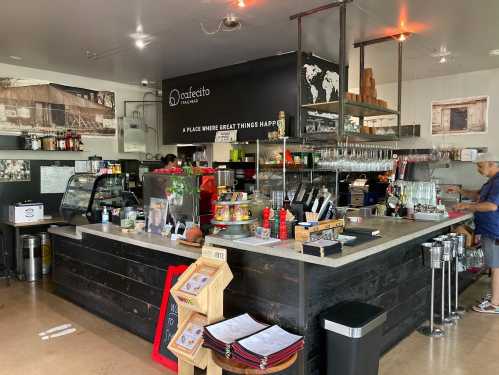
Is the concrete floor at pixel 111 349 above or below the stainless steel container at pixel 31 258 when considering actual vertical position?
below

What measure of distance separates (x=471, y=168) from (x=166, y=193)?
5528 millimetres

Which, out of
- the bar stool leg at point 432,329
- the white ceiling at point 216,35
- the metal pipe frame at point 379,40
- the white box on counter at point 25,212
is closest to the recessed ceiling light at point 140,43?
the white ceiling at point 216,35

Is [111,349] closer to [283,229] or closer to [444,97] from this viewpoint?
[283,229]

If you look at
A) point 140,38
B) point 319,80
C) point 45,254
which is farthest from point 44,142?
point 319,80

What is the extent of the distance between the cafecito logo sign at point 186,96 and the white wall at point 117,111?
35.9 inches

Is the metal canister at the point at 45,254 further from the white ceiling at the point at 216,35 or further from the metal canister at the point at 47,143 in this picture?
the white ceiling at the point at 216,35

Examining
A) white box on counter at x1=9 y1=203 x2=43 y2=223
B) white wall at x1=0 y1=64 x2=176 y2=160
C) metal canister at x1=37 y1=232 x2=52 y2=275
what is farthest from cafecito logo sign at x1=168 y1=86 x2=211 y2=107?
metal canister at x1=37 y1=232 x2=52 y2=275

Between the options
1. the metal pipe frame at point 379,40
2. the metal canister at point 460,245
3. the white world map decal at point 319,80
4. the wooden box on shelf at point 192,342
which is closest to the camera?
the wooden box on shelf at point 192,342

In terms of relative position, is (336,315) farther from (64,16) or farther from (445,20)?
(64,16)

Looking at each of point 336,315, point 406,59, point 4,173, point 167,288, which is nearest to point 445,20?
point 406,59

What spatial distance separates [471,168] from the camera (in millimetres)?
6863

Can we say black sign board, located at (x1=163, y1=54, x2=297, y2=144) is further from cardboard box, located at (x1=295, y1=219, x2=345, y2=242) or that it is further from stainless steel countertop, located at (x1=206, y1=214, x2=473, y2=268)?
cardboard box, located at (x1=295, y1=219, x2=345, y2=242)

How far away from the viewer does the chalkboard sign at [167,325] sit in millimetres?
3078

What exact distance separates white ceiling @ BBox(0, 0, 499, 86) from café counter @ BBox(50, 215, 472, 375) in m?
2.13
